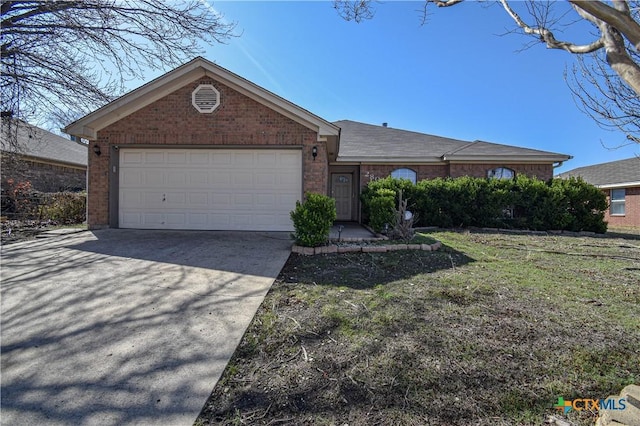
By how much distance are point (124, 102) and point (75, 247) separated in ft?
13.8

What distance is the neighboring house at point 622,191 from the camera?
16.6m

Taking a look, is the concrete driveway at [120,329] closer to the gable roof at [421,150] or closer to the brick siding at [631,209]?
the gable roof at [421,150]

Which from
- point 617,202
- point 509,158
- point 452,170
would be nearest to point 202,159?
point 452,170

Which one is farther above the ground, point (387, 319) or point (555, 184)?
point (555, 184)

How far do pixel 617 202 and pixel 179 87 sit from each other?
23.9 meters

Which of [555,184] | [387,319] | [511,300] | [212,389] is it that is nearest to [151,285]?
[212,389]

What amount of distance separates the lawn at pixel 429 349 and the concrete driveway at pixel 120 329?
0.30 meters

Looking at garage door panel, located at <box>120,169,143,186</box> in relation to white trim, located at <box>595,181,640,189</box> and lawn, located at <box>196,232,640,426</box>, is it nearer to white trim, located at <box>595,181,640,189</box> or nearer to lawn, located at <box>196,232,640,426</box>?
lawn, located at <box>196,232,640,426</box>

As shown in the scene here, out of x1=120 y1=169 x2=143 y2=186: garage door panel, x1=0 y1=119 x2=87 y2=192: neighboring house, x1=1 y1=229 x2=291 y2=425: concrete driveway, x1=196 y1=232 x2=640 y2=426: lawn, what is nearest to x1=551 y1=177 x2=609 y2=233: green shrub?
x1=196 y1=232 x2=640 y2=426: lawn

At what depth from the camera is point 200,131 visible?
8609 millimetres

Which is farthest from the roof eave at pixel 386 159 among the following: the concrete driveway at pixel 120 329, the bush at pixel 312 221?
the concrete driveway at pixel 120 329

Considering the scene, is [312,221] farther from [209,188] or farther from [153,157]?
[153,157]

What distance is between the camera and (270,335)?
9.70 ft

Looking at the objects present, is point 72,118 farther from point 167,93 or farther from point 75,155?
point 75,155
